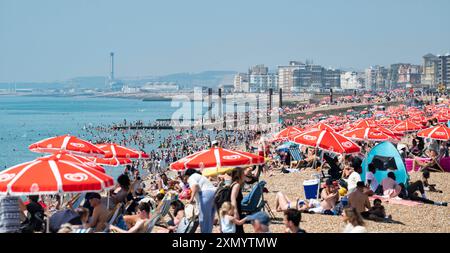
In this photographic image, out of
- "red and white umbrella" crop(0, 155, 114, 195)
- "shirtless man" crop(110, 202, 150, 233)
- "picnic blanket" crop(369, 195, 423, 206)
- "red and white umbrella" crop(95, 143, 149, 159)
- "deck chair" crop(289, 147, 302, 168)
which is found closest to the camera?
"red and white umbrella" crop(0, 155, 114, 195)

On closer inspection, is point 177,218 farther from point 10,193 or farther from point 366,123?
point 366,123

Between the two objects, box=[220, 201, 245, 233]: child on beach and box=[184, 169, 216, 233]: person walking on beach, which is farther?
box=[184, 169, 216, 233]: person walking on beach

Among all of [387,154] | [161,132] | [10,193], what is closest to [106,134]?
[161,132]

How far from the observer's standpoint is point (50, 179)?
6.76m

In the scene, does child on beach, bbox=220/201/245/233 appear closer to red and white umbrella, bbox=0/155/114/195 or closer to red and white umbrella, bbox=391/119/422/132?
red and white umbrella, bbox=0/155/114/195

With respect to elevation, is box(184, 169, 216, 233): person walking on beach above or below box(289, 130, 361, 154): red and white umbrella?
below

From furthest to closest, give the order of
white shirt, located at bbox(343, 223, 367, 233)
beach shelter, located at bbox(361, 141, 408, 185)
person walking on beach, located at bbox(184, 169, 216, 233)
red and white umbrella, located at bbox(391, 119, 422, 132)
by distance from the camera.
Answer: red and white umbrella, located at bbox(391, 119, 422, 132)
beach shelter, located at bbox(361, 141, 408, 185)
person walking on beach, located at bbox(184, 169, 216, 233)
white shirt, located at bbox(343, 223, 367, 233)

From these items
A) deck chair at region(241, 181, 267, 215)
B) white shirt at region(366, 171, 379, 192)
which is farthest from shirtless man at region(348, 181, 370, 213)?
white shirt at region(366, 171, 379, 192)

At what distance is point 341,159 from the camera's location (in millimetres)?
16156

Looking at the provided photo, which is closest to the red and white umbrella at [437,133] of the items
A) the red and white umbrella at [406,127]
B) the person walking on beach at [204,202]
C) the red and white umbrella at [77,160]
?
the red and white umbrella at [406,127]

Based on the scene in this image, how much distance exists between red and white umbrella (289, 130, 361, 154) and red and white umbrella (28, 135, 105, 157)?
3.72 meters

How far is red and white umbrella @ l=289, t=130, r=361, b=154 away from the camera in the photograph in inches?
485

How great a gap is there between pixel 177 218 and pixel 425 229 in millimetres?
3343

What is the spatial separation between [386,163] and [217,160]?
427 cm
